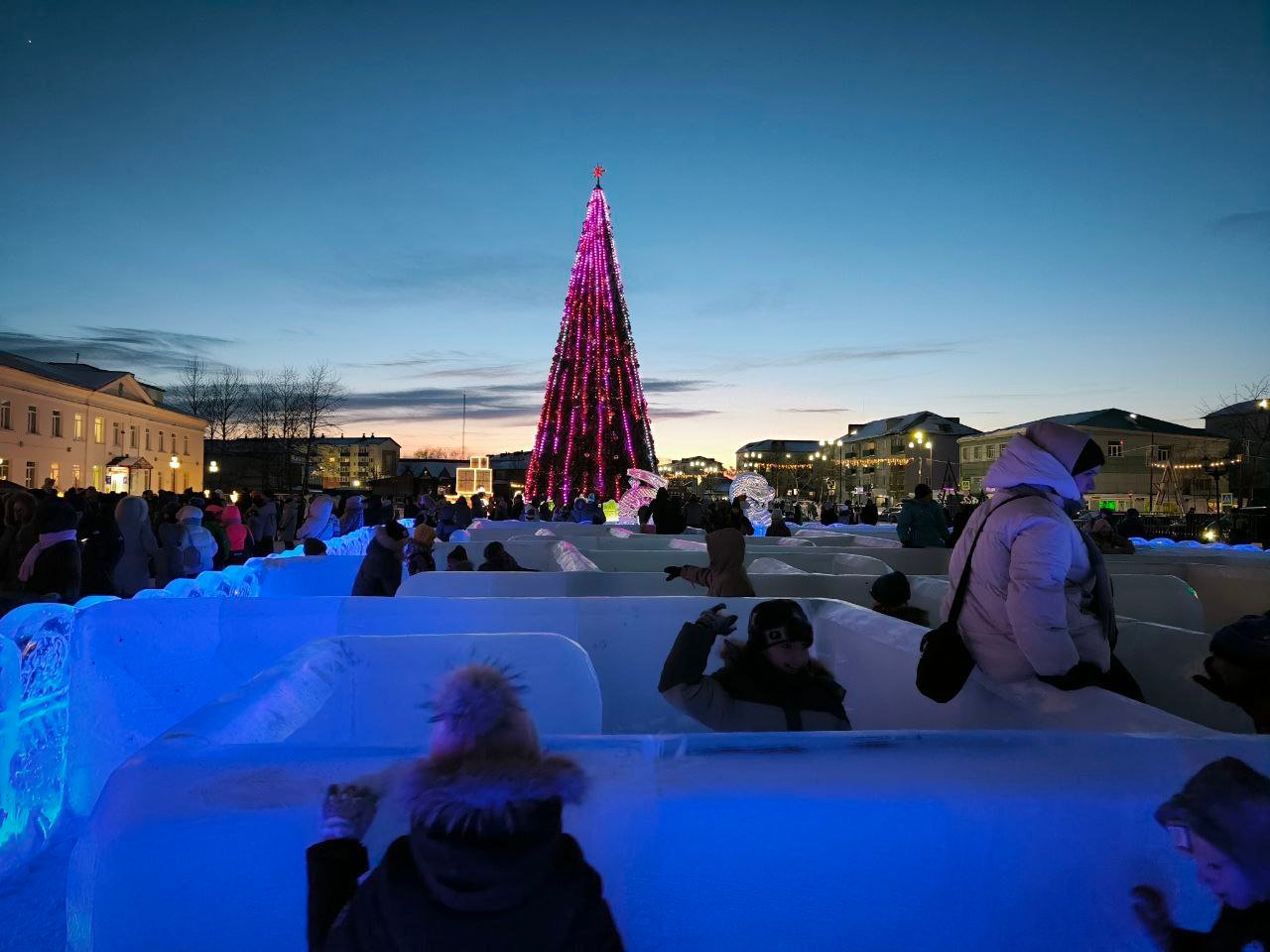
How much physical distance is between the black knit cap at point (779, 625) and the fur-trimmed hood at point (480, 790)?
1.53 metres

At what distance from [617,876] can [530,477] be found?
88.6ft

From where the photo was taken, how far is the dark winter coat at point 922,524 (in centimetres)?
1038

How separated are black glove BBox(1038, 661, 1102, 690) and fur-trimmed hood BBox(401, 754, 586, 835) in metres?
1.89

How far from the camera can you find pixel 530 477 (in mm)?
28906

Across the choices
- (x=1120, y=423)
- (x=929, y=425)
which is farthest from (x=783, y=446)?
(x=1120, y=423)

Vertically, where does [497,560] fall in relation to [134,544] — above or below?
below

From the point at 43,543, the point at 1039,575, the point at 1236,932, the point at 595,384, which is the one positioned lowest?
the point at 1236,932

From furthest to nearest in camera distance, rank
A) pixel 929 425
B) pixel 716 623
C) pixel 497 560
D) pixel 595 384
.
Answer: pixel 929 425
pixel 595 384
pixel 497 560
pixel 716 623

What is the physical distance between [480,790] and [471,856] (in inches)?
5.0

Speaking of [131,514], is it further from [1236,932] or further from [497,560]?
[1236,932]

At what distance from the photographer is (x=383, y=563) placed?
778cm

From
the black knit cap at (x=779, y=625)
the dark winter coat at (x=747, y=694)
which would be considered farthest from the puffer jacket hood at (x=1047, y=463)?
the dark winter coat at (x=747, y=694)

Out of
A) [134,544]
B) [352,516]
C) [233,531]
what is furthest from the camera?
[352,516]

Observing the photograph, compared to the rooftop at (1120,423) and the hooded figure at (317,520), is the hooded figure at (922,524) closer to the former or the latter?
the hooded figure at (317,520)
